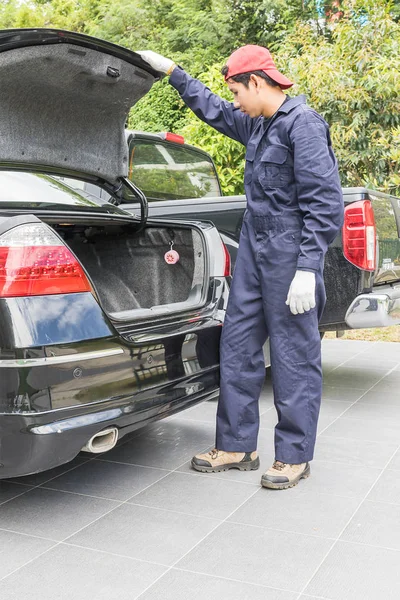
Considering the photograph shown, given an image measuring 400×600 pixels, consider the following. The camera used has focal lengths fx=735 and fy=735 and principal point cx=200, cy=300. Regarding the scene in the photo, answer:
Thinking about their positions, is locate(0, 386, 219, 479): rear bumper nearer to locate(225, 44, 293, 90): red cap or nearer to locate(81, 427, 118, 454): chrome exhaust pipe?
locate(81, 427, 118, 454): chrome exhaust pipe

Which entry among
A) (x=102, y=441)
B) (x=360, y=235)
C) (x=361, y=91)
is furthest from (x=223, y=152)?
(x=102, y=441)

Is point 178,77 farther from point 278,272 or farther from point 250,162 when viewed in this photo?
point 278,272

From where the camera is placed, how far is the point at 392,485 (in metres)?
3.25

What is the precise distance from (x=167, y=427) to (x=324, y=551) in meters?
1.70

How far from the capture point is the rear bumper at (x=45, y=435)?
2.46 m

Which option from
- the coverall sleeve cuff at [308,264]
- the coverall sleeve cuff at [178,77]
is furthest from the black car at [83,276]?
the coverall sleeve cuff at [308,264]

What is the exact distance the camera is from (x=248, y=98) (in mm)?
3209

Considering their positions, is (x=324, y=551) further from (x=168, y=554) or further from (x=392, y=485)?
(x=392, y=485)

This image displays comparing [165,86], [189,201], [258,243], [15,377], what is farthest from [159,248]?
[165,86]

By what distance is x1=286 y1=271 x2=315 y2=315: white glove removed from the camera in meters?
3.00

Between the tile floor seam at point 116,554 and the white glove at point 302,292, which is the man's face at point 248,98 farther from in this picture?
the tile floor seam at point 116,554

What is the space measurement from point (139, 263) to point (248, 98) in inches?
38.7

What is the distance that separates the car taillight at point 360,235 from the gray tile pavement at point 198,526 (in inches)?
38.9

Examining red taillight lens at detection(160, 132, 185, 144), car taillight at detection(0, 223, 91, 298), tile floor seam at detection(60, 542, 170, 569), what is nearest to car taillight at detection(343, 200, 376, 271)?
red taillight lens at detection(160, 132, 185, 144)
